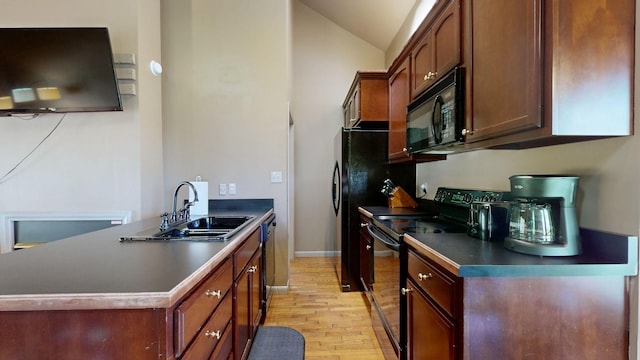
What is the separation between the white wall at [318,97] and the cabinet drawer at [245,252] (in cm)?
241

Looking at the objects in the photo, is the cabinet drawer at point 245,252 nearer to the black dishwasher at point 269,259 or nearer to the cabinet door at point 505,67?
the black dishwasher at point 269,259

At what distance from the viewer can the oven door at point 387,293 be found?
5.71ft

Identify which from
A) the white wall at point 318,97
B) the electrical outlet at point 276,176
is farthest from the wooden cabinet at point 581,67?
the white wall at point 318,97

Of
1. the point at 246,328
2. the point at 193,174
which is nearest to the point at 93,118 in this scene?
the point at 193,174

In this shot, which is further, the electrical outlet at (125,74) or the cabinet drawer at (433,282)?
the electrical outlet at (125,74)

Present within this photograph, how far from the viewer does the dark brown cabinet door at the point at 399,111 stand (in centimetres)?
249

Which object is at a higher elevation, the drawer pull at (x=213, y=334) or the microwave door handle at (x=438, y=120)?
the microwave door handle at (x=438, y=120)

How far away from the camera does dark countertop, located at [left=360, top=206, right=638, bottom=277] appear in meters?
1.02

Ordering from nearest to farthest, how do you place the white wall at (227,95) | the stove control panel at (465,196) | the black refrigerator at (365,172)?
the stove control panel at (465,196) → the white wall at (227,95) → the black refrigerator at (365,172)

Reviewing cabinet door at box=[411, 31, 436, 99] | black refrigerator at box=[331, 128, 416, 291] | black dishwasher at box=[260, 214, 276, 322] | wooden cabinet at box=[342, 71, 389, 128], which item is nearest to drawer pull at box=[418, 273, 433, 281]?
cabinet door at box=[411, 31, 436, 99]

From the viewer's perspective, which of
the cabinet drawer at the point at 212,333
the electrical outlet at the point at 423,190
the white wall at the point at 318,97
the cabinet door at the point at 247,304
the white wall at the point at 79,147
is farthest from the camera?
the white wall at the point at 318,97

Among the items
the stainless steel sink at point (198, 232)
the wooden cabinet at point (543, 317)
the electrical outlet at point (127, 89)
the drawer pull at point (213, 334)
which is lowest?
the drawer pull at point (213, 334)

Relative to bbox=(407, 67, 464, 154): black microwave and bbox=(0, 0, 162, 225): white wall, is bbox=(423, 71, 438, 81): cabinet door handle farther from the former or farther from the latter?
bbox=(0, 0, 162, 225): white wall

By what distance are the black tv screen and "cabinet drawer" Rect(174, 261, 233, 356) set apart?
1.85m
